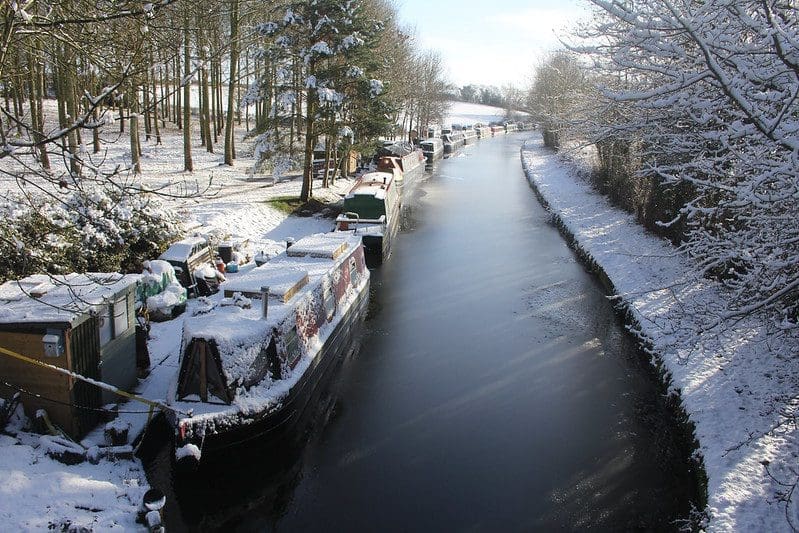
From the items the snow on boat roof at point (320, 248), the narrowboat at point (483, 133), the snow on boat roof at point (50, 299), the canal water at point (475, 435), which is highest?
A: the narrowboat at point (483, 133)

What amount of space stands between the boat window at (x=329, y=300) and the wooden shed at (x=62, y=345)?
3358 mm

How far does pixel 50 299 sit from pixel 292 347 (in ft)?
9.92

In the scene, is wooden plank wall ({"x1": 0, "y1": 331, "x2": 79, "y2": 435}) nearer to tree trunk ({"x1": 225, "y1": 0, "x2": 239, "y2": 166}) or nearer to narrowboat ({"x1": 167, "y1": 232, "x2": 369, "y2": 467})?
narrowboat ({"x1": 167, "y1": 232, "x2": 369, "y2": 467})

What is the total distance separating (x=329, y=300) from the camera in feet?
34.5

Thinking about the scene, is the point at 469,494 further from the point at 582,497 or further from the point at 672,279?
the point at 672,279

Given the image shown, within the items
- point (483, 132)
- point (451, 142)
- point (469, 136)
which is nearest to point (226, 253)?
point (451, 142)

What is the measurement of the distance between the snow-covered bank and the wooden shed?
609 centimetres

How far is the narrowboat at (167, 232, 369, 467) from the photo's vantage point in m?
7.34

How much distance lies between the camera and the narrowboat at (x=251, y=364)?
7344 mm

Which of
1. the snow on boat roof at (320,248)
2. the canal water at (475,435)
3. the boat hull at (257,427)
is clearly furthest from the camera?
the snow on boat roof at (320,248)

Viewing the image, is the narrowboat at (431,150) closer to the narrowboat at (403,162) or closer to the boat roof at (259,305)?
the narrowboat at (403,162)

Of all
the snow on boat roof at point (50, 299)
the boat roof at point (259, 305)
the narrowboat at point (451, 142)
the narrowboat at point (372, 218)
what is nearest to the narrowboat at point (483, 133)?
the narrowboat at point (451, 142)

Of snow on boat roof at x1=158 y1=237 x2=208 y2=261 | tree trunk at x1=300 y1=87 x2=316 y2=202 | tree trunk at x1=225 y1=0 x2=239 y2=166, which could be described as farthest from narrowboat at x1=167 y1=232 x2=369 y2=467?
tree trunk at x1=300 y1=87 x2=316 y2=202

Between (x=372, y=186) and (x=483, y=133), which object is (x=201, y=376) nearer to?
(x=372, y=186)
